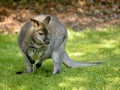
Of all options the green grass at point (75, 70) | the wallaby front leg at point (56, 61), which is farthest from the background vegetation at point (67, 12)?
the wallaby front leg at point (56, 61)

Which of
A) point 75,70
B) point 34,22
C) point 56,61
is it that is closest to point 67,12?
point 75,70

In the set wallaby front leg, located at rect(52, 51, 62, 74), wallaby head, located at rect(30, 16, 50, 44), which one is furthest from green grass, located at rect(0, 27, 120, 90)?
wallaby head, located at rect(30, 16, 50, 44)

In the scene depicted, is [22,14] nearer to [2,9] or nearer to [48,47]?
[2,9]

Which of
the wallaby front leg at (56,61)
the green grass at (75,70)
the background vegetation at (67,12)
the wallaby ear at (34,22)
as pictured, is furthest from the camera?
the background vegetation at (67,12)

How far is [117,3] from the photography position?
571 inches

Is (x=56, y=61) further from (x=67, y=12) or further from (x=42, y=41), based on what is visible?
(x=67, y=12)

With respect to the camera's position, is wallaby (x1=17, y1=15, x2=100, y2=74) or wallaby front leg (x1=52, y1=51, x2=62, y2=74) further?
wallaby front leg (x1=52, y1=51, x2=62, y2=74)

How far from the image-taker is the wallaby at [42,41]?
703 cm

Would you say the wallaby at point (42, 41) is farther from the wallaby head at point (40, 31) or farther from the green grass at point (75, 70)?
the green grass at point (75, 70)

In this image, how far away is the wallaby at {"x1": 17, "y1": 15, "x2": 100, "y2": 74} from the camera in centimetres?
703

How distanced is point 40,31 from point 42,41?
0.17 meters

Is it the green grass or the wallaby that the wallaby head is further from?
the green grass

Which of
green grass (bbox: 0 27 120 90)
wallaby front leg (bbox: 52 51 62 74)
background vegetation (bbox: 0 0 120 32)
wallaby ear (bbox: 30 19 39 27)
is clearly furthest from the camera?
background vegetation (bbox: 0 0 120 32)

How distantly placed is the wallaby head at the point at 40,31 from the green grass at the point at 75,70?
2.40 feet
